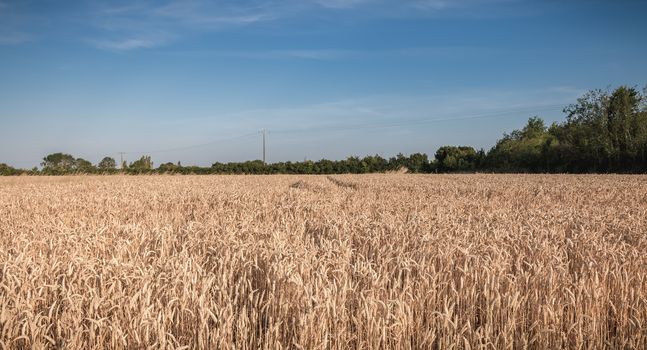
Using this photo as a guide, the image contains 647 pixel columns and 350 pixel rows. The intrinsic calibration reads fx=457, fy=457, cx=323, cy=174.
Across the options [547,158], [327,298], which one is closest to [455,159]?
[547,158]

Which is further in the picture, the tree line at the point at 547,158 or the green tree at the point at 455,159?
the green tree at the point at 455,159

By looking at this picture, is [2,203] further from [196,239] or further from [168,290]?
[168,290]

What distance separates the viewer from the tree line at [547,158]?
170 ft

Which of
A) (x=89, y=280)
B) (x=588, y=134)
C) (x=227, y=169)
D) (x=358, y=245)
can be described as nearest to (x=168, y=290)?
(x=89, y=280)

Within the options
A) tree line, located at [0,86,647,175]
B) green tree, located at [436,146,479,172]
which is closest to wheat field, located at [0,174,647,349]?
tree line, located at [0,86,647,175]

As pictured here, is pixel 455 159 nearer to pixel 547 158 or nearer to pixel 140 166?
pixel 547 158

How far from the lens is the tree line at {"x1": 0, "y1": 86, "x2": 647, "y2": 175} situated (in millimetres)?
51688

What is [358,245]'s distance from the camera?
5535 millimetres

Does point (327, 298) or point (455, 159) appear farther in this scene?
point (455, 159)

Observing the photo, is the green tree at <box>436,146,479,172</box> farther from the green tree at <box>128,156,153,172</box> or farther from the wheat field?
the wheat field

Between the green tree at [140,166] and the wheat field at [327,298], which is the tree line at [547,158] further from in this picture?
the wheat field at [327,298]

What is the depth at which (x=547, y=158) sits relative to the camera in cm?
5653

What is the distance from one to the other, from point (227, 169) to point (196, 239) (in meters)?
58.3

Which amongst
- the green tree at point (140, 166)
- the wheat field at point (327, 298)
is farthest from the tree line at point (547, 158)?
the wheat field at point (327, 298)
